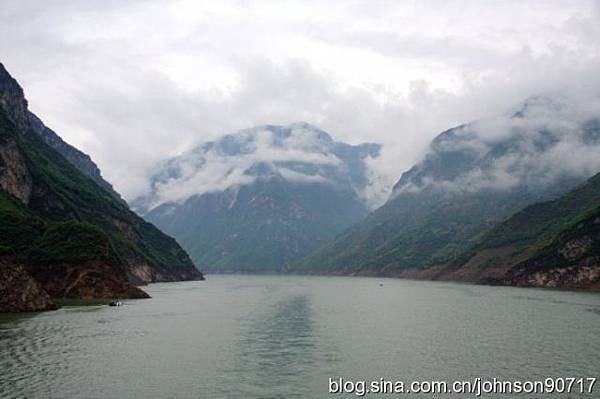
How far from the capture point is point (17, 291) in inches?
4503

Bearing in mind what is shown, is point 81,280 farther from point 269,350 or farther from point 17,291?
point 269,350

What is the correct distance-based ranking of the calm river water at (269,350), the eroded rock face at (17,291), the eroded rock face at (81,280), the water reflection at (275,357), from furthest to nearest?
the eroded rock face at (81,280)
the eroded rock face at (17,291)
the calm river water at (269,350)
the water reflection at (275,357)

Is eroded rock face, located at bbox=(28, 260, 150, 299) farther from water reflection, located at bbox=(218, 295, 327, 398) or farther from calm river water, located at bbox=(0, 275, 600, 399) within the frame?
water reflection, located at bbox=(218, 295, 327, 398)

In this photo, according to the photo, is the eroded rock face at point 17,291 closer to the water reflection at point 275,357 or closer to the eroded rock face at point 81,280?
the eroded rock face at point 81,280

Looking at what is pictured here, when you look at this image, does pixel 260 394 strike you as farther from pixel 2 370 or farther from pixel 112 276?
pixel 112 276

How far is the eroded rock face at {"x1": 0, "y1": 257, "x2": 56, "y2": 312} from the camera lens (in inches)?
4355

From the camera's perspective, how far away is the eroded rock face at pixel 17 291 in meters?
111

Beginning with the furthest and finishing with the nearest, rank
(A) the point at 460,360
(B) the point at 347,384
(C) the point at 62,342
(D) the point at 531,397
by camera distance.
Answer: (C) the point at 62,342 < (A) the point at 460,360 < (B) the point at 347,384 < (D) the point at 531,397

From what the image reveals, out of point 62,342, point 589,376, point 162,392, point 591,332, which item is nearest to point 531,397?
point 589,376

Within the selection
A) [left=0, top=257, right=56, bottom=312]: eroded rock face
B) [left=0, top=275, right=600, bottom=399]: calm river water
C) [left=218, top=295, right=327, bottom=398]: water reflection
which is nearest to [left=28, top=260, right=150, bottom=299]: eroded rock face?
[left=0, top=257, right=56, bottom=312]: eroded rock face

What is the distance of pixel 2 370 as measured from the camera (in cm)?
5712

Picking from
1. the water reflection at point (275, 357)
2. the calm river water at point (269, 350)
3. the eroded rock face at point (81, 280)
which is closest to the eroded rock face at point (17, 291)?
the calm river water at point (269, 350)

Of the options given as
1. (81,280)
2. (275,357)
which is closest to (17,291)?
(81,280)

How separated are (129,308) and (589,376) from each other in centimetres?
10321
